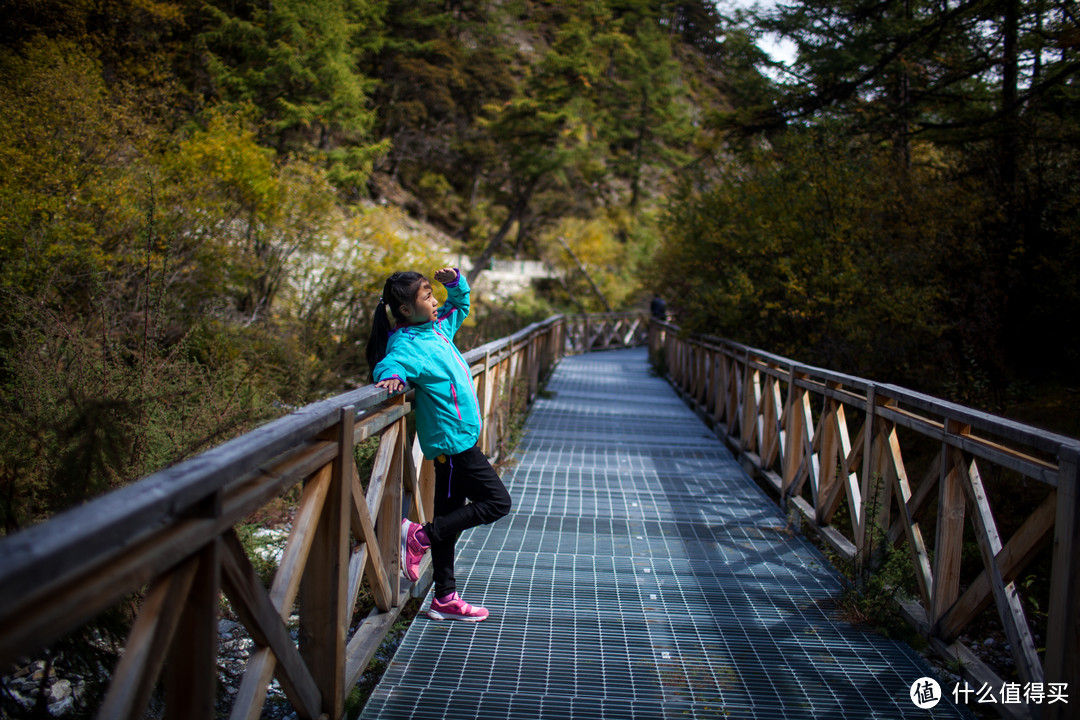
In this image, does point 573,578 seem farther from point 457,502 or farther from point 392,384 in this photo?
point 392,384

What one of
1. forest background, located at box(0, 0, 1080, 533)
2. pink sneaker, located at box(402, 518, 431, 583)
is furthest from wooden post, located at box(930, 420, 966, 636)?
forest background, located at box(0, 0, 1080, 533)

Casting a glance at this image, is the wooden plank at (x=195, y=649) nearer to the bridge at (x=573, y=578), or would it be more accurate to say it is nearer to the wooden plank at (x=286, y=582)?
the bridge at (x=573, y=578)

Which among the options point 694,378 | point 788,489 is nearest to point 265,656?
point 788,489

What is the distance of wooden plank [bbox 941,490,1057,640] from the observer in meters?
2.34

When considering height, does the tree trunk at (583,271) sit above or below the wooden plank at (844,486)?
above

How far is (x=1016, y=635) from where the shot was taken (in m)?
2.42

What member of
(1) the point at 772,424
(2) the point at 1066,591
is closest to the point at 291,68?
(1) the point at 772,424

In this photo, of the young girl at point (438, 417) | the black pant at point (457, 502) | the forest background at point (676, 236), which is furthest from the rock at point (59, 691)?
the black pant at point (457, 502)

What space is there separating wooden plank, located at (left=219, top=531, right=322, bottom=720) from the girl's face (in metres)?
1.41

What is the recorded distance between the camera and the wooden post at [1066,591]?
2.03m

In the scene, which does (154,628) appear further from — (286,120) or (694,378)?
(286,120)

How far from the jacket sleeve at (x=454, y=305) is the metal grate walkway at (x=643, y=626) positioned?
135 cm

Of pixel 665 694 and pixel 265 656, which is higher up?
→ pixel 265 656

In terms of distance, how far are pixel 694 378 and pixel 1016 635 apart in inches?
358
